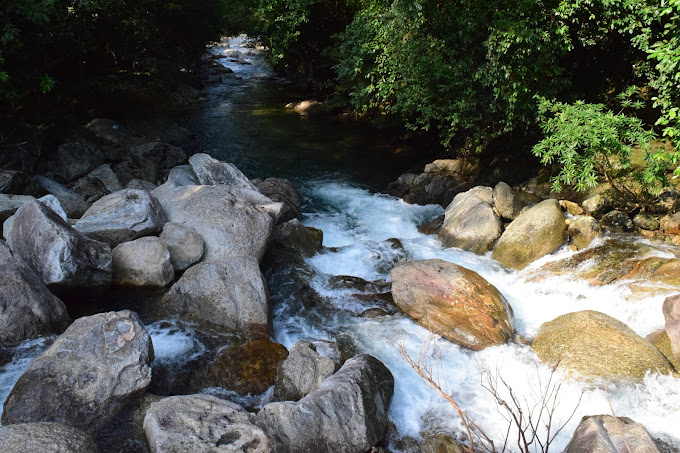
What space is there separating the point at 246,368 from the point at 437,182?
26.5 feet

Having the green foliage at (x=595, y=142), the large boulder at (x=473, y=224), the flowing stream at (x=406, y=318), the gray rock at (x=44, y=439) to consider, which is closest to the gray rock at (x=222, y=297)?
the flowing stream at (x=406, y=318)

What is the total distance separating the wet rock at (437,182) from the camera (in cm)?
1258

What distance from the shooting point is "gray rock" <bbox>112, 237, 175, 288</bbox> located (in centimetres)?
762

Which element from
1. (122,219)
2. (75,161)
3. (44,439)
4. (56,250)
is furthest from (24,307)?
(75,161)

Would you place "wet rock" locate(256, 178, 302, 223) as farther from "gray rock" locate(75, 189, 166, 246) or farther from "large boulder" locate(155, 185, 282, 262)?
"gray rock" locate(75, 189, 166, 246)

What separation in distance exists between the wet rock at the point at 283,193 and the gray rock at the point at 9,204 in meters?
4.78

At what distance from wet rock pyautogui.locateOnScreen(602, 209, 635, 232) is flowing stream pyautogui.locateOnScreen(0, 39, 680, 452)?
84cm

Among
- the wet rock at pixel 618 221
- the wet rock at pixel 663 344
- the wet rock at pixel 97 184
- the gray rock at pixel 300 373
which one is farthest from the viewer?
the wet rock at pixel 97 184

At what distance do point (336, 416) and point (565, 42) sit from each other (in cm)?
860

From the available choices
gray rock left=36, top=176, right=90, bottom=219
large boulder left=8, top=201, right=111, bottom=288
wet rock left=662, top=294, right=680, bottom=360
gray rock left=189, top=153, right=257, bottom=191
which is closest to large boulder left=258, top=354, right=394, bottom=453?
large boulder left=8, top=201, right=111, bottom=288

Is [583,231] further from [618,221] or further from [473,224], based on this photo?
[473,224]

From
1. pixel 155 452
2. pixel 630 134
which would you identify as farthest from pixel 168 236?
pixel 630 134

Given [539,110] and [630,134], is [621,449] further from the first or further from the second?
[539,110]

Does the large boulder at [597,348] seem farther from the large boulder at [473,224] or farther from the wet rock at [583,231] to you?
the large boulder at [473,224]
